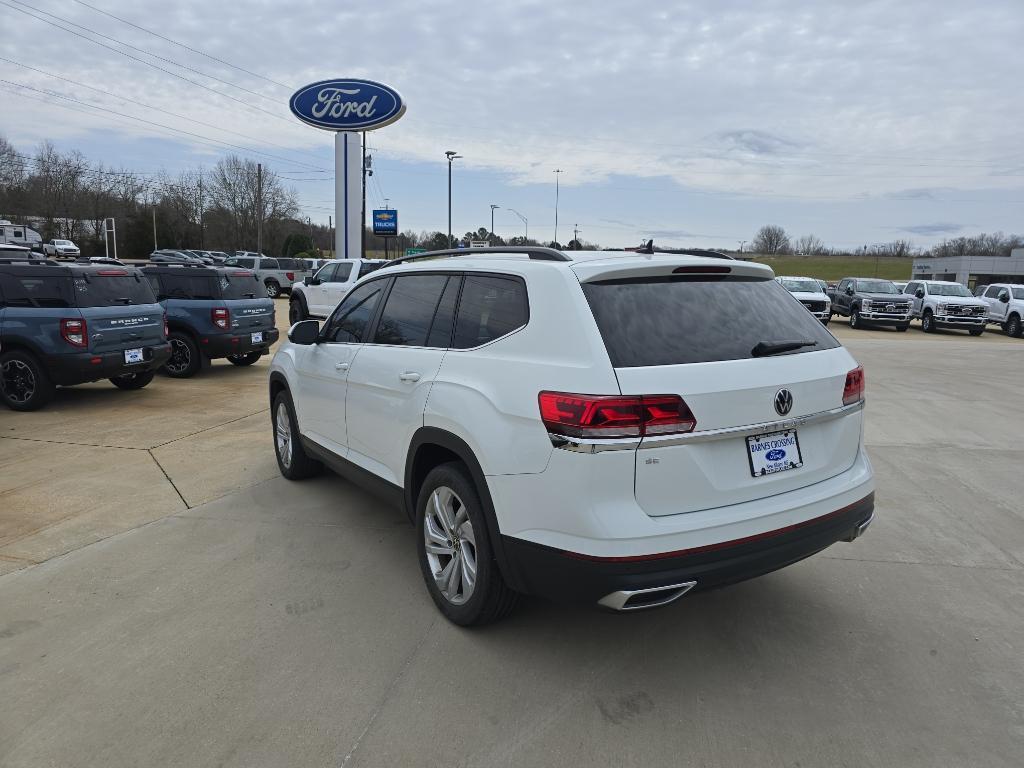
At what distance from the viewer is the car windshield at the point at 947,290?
2595cm

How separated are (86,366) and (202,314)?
8.97 ft

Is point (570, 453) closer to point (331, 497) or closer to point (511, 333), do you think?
point (511, 333)

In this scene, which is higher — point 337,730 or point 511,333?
point 511,333

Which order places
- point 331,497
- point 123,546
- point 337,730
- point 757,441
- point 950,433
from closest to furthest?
point 337,730 → point 757,441 → point 123,546 → point 331,497 → point 950,433

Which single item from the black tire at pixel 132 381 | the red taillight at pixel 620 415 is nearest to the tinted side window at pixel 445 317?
the red taillight at pixel 620 415

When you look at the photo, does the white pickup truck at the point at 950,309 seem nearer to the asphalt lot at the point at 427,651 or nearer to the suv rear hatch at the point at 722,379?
the asphalt lot at the point at 427,651

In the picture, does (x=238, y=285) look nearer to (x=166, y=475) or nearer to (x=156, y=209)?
(x=166, y=475)

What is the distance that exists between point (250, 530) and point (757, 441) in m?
3.36

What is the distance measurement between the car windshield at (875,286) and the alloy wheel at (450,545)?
87.9 ft

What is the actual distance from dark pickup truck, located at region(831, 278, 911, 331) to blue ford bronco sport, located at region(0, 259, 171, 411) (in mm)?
24435

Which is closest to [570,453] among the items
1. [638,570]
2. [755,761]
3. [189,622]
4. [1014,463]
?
[638,570]

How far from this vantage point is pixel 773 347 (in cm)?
299

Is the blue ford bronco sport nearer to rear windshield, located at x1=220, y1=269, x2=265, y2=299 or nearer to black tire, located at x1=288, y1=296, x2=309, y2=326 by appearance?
rear windshield, located at x1=220, y1=269, x2=265, y2=299

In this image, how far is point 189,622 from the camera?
3430mm
